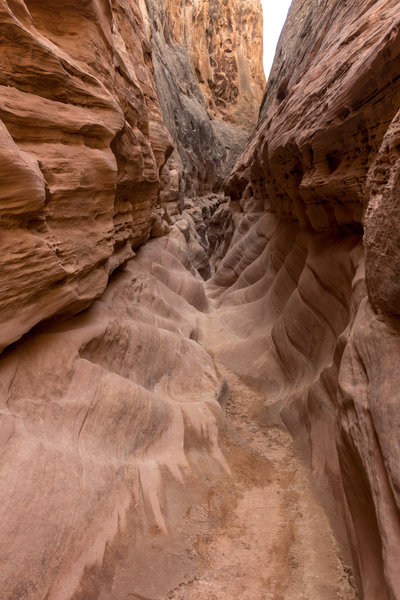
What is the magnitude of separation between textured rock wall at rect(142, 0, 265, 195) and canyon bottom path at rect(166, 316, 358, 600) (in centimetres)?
1551

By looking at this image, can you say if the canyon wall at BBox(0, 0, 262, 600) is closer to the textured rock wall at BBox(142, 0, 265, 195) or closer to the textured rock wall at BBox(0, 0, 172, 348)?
the textured rock wall at BBox(0, 0, 172, 348)

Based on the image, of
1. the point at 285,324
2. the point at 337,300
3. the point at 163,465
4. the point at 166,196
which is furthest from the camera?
the point at 166,196

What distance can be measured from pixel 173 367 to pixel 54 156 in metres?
4.03

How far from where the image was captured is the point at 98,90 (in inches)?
218

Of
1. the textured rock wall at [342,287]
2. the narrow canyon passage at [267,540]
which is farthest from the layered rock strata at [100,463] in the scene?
the textured rock wall at [342,287]

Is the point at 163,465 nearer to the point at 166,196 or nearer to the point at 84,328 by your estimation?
the point at 84,328

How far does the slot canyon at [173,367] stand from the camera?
308cm

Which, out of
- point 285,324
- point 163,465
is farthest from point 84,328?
point 285,324

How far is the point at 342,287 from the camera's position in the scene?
6051 mm

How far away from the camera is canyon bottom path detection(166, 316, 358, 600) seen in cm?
325

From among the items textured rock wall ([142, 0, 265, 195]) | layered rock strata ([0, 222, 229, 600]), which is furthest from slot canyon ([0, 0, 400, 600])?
textured rock wall ([142, 0, 265, 195])

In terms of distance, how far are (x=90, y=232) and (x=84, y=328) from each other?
1.45 m

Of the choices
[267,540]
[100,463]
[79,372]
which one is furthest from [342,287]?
[100,463]

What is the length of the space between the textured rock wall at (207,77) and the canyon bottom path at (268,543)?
1551cm
